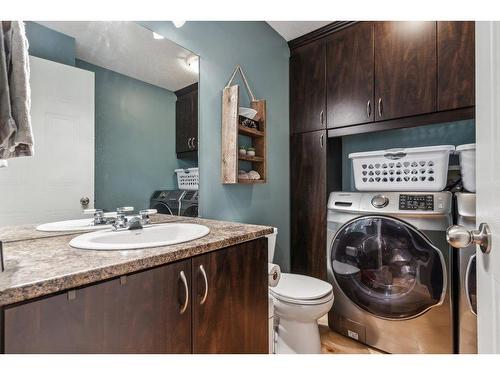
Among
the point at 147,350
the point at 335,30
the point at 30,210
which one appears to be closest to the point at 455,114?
the point at 335,30

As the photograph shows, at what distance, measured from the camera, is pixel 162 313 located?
0.75 meters

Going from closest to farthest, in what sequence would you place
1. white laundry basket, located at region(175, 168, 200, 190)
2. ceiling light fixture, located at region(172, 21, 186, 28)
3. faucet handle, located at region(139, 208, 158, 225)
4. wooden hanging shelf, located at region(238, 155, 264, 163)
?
faucet handle, located at region(139, 208, 158, 225), ceiling light fixture, located at region(172, 21, 186, 28), white laundry basket, located at region(175, 168, 200, 190), wooden hanging shelf, located at region(238, 155, 264, 163)

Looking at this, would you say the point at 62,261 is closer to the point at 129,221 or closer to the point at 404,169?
the point at 129,221

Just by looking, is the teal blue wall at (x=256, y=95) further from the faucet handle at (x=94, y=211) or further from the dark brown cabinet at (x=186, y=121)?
the faucet handle at (x=94, y=211)

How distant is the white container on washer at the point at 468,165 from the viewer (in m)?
1.41

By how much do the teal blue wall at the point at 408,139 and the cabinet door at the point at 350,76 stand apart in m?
0.40

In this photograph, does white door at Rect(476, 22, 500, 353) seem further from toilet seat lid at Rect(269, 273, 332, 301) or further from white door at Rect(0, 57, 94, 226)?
white door at Rect(0, 57, 94, 226)

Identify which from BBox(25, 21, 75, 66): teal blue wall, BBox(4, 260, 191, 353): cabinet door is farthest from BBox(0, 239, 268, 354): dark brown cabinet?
BBox(25, 21, 75, 66): teal blue wall

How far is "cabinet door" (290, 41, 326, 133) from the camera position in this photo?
2074 millimetres

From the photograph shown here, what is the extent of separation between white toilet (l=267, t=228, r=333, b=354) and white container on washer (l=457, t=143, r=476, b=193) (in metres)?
1.00

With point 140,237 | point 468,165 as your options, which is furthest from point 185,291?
point 468,165

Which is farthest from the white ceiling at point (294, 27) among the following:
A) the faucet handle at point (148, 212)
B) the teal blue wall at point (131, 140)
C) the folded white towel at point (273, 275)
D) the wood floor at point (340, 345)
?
the wood floor at point (340, 345)

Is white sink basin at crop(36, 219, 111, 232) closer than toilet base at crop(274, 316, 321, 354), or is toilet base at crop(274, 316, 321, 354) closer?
white sink basin at crop(36, 219, 111, 232)
